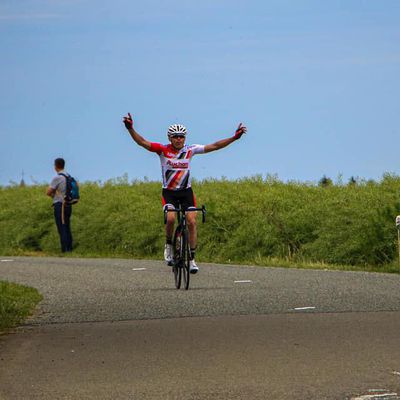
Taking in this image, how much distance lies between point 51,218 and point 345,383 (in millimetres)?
24238

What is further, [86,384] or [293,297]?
[293,297]

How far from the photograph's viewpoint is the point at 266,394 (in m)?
8.13

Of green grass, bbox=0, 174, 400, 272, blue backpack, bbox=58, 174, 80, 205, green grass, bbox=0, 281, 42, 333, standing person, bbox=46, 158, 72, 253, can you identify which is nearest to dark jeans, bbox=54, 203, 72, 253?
standing person, bbox=46, 158, 72, 253

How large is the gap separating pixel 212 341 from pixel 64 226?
1708cm

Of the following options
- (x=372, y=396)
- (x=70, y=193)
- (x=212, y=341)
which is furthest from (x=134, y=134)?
(x=70, y=193)

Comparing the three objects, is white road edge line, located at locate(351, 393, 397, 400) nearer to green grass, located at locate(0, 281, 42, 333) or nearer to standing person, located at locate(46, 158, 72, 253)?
green grass, located at locate(0, 281, 42, 333)

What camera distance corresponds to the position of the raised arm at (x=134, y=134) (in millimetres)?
16375

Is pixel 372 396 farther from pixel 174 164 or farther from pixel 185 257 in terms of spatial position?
pixel 185 257

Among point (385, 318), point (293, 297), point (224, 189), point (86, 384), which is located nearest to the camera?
point (86, 384)

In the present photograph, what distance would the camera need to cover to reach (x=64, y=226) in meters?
27.6

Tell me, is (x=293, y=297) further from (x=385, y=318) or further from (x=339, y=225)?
(x=339, y=225)

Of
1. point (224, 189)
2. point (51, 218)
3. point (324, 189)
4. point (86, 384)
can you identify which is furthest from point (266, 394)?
point (51, 218)

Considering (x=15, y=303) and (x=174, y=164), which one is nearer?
(x=15, y=303)

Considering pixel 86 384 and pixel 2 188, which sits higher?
pixel 2 188
